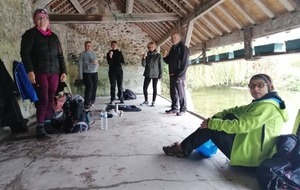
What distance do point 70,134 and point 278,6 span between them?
10.9 ft

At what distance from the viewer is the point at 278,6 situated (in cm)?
313

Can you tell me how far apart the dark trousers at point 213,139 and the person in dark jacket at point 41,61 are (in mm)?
1782

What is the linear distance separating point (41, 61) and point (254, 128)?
2437 millimetres

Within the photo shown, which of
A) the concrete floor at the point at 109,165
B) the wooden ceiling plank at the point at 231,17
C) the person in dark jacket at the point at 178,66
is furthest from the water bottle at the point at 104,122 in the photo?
the wooden ceiling plank at the point at 231,17

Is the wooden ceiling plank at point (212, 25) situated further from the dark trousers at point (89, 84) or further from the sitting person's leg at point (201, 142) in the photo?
the sitting person's leg at point (201, 142)

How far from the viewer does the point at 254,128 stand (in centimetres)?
166

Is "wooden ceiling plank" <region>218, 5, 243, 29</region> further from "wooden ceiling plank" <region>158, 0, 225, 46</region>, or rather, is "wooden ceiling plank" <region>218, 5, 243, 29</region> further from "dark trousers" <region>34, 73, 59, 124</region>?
"dark trousers" <region>34, 73, 59, 124</region>

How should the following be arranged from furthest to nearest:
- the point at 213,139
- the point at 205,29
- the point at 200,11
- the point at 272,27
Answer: the point at 205,29 → the point at 200,11 → the point at 272,27 → the point at 213,139

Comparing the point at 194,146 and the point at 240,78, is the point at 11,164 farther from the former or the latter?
the point at 240,78

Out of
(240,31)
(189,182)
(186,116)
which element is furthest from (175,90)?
(189,182)

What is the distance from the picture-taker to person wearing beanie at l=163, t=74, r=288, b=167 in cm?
165

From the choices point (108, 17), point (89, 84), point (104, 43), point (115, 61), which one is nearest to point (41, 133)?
point (89, 84)

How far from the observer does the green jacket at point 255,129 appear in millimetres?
1644

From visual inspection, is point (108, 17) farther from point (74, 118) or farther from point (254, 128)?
point (254, 128)
